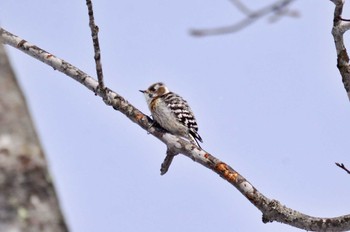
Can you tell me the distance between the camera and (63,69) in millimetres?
7949

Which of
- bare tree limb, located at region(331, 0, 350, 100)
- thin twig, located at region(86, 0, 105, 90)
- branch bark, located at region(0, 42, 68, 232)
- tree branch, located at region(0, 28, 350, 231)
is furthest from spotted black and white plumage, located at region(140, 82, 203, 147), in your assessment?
branch bark, located at region(0, 42, 68, 232)

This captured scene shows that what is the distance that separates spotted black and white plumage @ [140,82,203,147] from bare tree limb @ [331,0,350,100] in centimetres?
411

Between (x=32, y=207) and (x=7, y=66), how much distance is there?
1.42ft

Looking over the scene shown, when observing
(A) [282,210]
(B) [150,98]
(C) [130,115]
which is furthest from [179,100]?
(A) [282,210]

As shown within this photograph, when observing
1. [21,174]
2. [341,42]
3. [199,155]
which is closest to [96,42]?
[199,155]

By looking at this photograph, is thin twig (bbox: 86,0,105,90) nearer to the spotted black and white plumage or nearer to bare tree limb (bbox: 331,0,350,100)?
bare tree limb (bbox: 331,0,350,100)

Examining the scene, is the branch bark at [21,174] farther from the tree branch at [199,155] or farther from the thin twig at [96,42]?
the thin twig at [96,42]

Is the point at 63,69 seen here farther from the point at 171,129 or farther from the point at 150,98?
the point at 150,98

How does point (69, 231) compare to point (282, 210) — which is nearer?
point (69, 231)

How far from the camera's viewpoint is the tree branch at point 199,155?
604cm

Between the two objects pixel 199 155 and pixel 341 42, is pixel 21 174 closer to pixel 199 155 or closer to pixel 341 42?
pixel 341 42

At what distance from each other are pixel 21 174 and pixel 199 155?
538 cm

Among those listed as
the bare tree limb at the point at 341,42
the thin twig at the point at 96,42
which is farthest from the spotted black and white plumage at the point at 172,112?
the bare tree limb at the point at 341,42

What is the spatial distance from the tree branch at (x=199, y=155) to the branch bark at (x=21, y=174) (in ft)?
14.7
